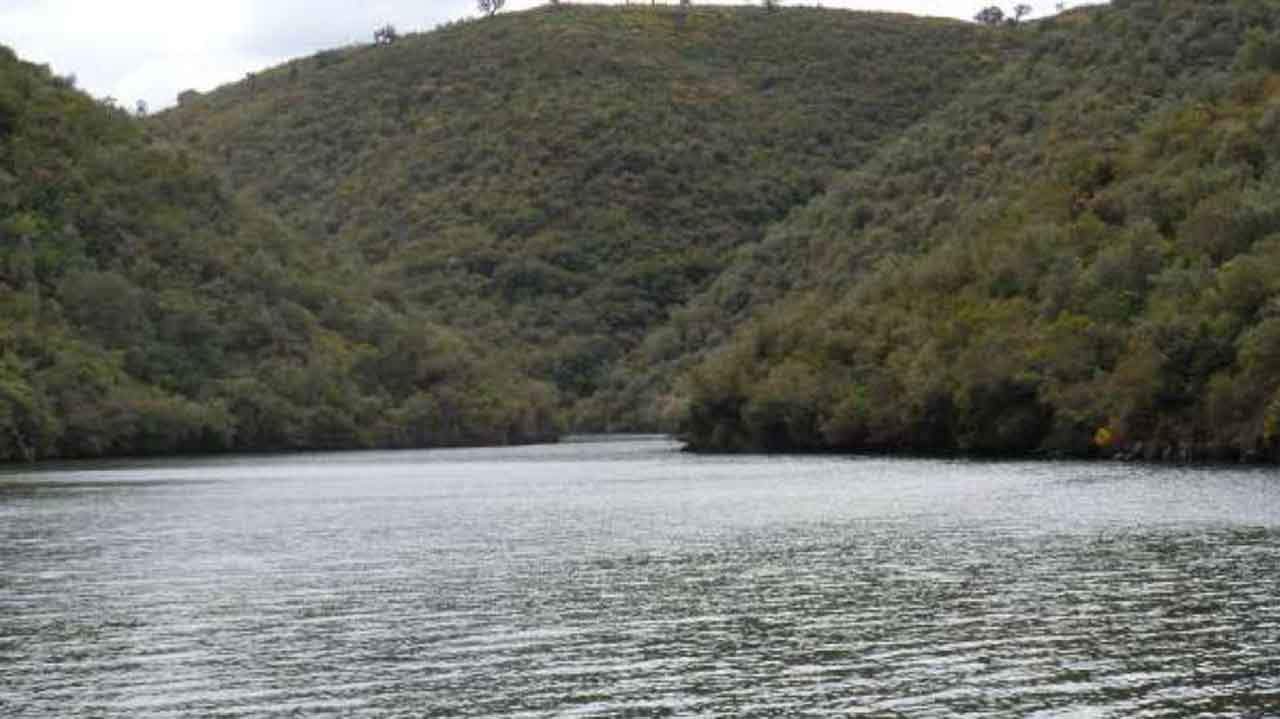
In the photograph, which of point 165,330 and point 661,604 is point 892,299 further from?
point 661,604

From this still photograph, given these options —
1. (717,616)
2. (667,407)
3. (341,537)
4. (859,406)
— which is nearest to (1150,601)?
(717,616)

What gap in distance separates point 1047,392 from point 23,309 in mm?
79943

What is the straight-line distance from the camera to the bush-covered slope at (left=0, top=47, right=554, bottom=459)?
5886 inches

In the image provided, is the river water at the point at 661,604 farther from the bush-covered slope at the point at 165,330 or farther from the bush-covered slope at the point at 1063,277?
the bush-covered slope at the point at 165,330

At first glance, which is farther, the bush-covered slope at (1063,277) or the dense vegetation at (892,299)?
the dense vegetation at (892,299)

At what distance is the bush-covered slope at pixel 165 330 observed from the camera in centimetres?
14950

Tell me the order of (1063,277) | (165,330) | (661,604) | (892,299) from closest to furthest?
(661,604) < (1063,277) < (892,299) < (165,330)

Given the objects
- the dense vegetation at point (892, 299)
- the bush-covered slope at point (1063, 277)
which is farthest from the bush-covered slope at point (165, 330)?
the bush-covered slope at point (1063, 277)

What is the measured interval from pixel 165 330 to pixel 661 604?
133283mm

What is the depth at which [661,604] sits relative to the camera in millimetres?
45250

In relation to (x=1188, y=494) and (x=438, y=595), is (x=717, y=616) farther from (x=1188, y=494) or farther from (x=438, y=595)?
(x=1188, y=494)

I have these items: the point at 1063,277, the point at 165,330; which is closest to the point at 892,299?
the point at 1063,277

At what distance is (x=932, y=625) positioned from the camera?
133 feet

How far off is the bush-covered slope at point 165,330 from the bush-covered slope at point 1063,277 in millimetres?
37126
